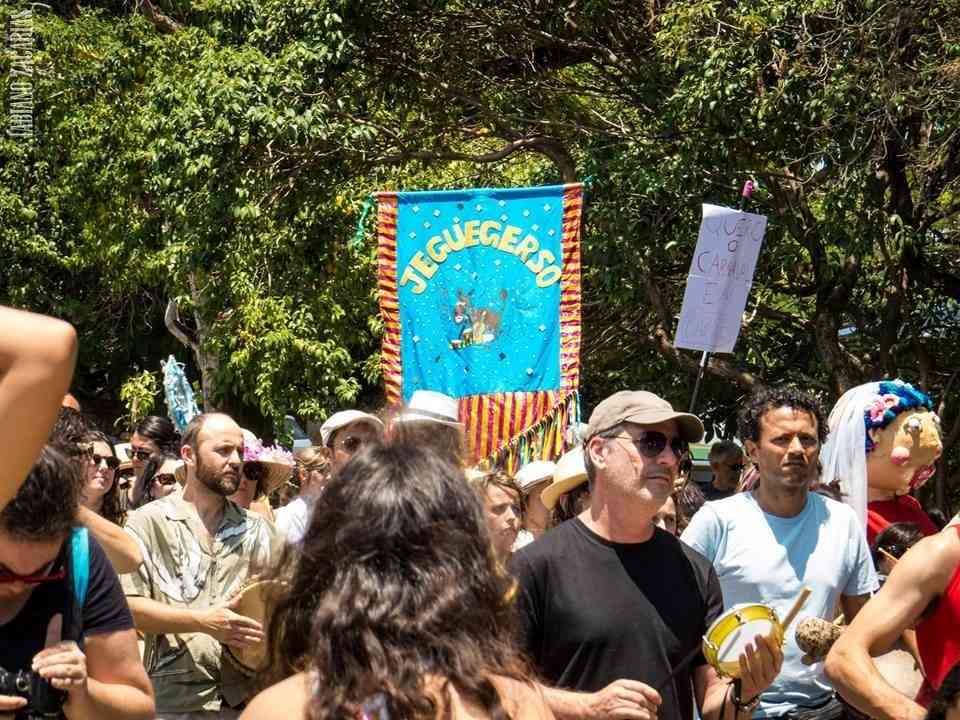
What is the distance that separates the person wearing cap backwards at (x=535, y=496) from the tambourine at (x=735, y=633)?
3.15 m

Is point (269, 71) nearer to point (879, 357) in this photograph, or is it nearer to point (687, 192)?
point (687, 192)

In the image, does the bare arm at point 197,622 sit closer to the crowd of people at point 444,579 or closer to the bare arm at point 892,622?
the crowd of people at point 444,579

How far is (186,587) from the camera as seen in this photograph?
230 inches

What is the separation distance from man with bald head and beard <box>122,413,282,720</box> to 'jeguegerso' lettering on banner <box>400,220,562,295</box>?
398cm

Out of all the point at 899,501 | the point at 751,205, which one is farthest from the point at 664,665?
the point at 751,205

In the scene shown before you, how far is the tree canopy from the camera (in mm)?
12188

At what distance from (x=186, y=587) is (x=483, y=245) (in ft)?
15.2

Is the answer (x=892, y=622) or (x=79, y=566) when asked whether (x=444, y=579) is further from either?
(x=892, y=622)

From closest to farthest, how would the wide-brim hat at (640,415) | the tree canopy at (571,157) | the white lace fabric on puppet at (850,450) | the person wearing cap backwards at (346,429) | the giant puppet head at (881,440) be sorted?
the wide-brim hat at (640,415)
the white lace fabric on puppet at (850,450)
the giant puppet head at (881,440)
the person wearing cap backwards at (346,429)
the tree canopy at (571,157)

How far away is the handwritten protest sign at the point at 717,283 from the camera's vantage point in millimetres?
9812

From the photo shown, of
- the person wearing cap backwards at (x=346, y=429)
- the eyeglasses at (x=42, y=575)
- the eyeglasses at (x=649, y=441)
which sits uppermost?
the eyeglasses at (x=649, y=441)

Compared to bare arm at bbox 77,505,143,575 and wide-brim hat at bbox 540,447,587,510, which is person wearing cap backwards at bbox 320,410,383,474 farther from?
bare arm at bbox 77,505,143,575

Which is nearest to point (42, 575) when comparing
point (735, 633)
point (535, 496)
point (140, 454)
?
point (735, 633)

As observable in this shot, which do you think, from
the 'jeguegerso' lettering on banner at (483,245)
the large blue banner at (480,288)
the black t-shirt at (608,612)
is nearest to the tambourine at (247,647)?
the black t-shirt at (608,612)
